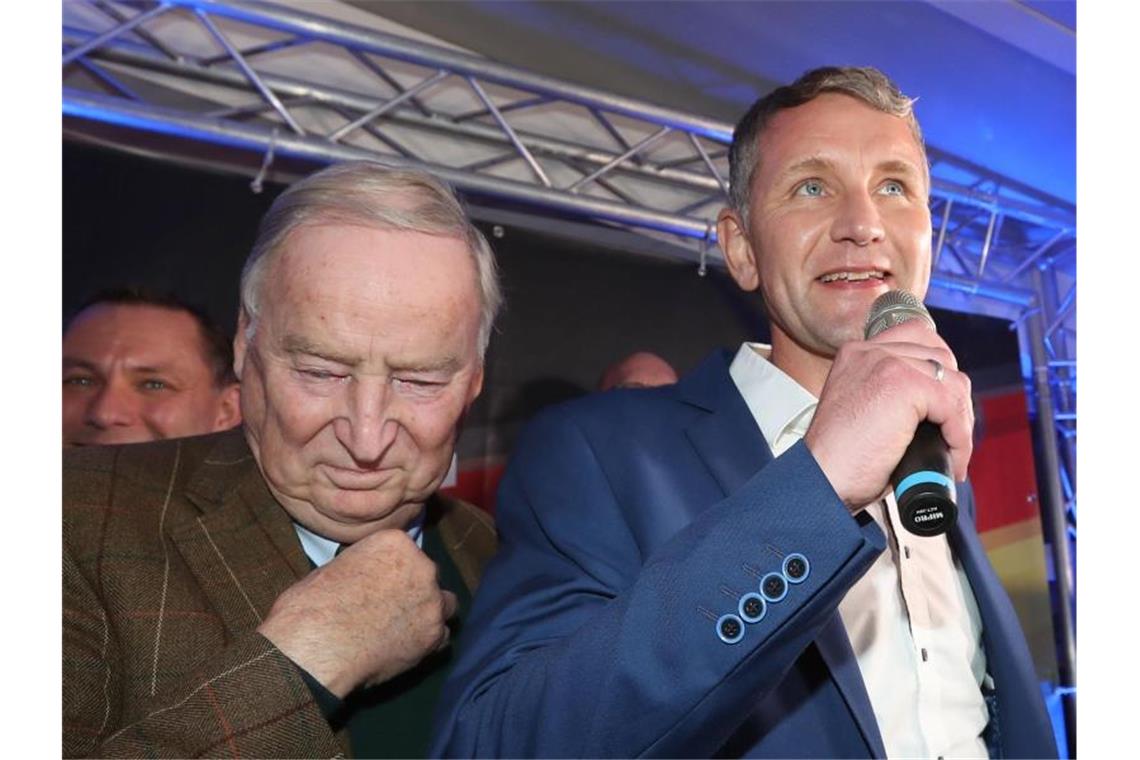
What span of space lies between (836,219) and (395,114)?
3.10m

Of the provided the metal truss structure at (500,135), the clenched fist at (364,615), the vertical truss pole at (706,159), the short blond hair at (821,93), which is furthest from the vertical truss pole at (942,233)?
the clenched fist at (364,615)

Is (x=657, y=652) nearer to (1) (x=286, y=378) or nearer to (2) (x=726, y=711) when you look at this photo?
(2) (x=726, y=711)

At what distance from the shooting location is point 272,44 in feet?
13.4

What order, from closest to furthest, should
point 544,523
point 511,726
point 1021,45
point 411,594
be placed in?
1. point 511,726
2. point 544,523
3. point 411,594
4. point 1021,45

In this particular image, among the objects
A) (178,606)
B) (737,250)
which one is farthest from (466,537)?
(737,250)

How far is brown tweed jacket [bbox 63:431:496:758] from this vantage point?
4.45 feet

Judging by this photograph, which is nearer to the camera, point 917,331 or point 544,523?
point 917,331

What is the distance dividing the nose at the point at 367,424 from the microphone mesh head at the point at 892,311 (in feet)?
2.05

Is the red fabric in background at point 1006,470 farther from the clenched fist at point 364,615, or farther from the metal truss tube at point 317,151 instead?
the clenched fist at point 364,615

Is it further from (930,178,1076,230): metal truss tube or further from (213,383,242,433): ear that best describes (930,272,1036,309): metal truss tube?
(213,383,242,433): ear

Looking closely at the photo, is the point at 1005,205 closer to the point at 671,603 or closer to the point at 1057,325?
the point at 1057,325

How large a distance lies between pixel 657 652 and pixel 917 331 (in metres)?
0.40

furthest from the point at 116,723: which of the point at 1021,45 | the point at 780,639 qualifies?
the point at 1021,45

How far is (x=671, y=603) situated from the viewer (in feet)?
3.73
